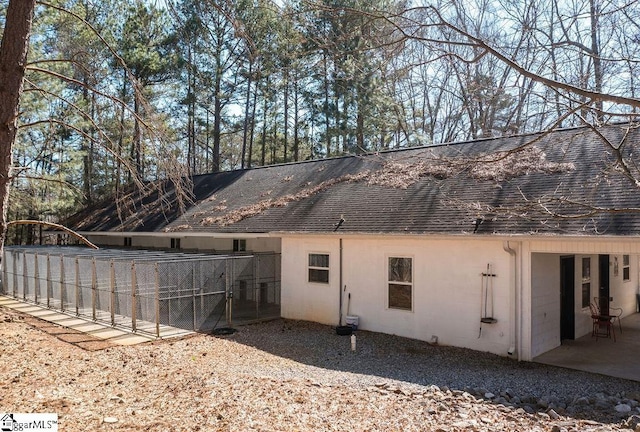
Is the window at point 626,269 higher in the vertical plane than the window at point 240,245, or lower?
lower

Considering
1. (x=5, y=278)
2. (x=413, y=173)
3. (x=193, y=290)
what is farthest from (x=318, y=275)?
(x=5, y=278)

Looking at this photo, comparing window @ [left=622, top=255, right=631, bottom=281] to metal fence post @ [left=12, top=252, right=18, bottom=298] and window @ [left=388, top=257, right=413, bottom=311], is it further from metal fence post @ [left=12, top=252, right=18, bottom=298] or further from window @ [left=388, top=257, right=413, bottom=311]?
metal fence post @ [left=12, top=252, right=18, bottom=298]

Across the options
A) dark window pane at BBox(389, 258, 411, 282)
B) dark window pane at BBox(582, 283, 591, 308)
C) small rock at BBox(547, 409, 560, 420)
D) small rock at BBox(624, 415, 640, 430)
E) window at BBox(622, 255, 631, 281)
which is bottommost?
small rock at BBox(547, 409, 560, 420)

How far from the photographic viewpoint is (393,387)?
722 cm

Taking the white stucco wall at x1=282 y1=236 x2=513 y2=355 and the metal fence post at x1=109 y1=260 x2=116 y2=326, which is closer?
the white stucco wall at x1=282 y1=236 x2=513 y2=355

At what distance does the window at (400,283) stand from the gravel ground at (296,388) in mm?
906

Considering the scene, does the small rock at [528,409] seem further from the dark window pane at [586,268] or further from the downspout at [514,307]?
the dark window pane at [586,268]

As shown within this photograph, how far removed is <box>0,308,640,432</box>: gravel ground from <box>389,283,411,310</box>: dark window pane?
2.78ft

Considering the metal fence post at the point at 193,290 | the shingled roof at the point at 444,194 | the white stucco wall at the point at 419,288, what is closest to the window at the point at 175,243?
the shingled roof at the point at 444,194

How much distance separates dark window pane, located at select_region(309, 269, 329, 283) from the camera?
1302 cm

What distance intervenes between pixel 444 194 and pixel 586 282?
14.9 feet

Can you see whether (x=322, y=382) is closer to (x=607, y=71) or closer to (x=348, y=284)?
(x=348, y=284)

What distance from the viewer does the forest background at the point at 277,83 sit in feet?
19.2

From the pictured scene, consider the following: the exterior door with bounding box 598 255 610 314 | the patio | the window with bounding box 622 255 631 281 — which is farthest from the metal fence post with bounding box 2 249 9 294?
the window with bounding box 622 255 631 281
